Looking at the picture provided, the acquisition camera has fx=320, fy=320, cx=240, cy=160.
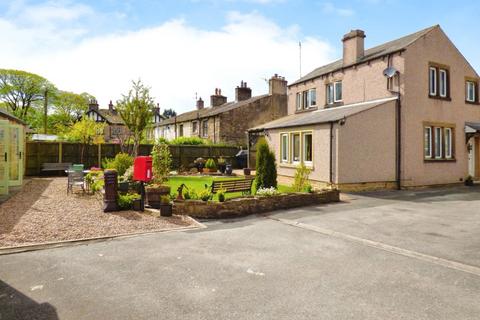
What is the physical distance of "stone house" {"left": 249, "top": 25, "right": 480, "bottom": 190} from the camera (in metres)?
15.6

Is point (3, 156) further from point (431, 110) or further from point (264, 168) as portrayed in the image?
point (431, 110)

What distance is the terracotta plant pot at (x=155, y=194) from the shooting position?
421 inches

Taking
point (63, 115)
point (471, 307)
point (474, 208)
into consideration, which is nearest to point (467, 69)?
A: point (474, 208)

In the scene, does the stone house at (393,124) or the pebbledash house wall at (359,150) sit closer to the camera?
the pebbledash house wall at (359,150)

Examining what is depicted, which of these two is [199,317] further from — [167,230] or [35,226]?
[35,226]

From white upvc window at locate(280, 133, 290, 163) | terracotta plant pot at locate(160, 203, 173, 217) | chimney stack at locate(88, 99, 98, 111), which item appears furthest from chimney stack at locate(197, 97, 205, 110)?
terracotta plant pot at locate(160, 203, 173, 217)

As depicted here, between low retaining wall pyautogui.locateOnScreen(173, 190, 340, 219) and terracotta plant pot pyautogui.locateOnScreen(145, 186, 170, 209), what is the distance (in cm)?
86

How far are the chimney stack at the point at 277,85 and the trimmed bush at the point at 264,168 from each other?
19.7 meters

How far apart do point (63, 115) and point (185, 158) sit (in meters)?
43.3

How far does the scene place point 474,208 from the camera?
11.5m

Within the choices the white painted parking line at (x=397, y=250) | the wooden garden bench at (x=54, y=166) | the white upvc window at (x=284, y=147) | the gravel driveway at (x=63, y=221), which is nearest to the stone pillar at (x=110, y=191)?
the gravel driveway at (x=63, y=221)

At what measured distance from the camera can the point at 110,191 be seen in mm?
10062

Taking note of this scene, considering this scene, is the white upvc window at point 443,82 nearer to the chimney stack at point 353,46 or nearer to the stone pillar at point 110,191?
the chimney stack at point 353,46

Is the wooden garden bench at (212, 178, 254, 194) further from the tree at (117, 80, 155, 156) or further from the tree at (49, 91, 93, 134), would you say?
the tree at (49, 91, 93, 134)
